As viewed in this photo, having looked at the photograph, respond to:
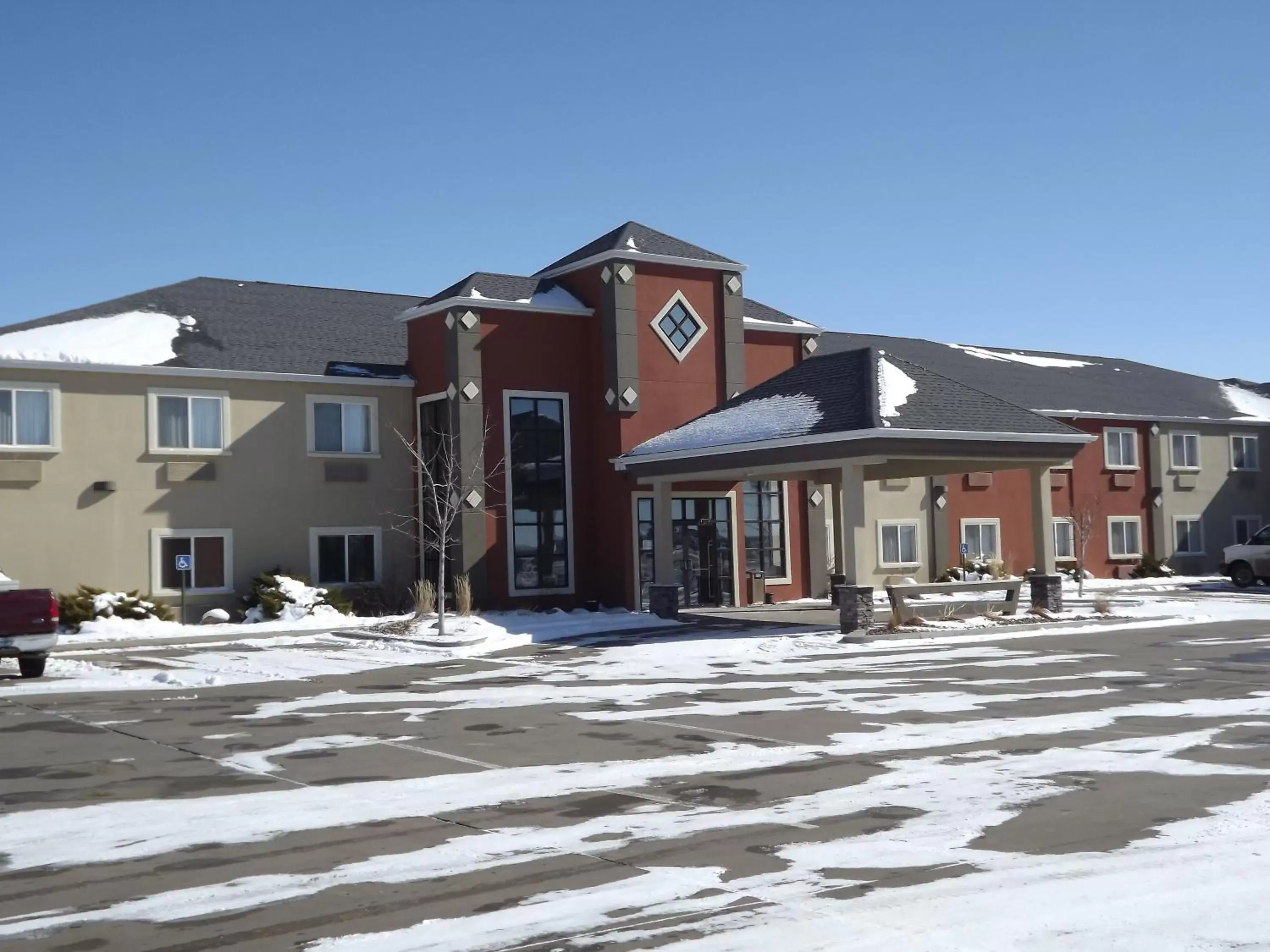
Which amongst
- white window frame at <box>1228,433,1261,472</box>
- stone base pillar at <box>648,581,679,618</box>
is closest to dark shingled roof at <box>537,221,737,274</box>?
stone base pillar at <box>648,581,679,618</box>

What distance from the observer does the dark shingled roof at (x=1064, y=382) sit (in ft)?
142

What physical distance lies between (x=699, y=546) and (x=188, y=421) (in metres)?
11.8

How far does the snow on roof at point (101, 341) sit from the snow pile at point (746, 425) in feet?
35.5

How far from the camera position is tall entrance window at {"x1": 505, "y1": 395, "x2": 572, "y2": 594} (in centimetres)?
3042

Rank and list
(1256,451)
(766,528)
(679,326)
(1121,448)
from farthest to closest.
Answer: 1. (1256,451)
2. (1121,448)
3. (766,528)
4. (679,326)

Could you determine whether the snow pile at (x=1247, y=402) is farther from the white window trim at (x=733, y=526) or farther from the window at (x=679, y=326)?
the window at (x=679, y=326)

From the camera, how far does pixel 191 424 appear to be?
29.2 meters

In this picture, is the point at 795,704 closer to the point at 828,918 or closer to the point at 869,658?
the point at 869,658

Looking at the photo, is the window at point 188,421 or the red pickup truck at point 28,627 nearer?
the red pickup truck at point 28,627

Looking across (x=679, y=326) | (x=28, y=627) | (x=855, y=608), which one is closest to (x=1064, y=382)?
(x=679, y=326)

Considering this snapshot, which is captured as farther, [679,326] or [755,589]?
[755,589]

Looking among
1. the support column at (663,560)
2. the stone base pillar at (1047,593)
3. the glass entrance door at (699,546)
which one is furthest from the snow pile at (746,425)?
the stone base pillar at (1047,593)

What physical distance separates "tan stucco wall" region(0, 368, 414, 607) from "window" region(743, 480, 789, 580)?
26.9 ft

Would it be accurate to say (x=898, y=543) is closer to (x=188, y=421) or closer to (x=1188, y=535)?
(x=1188, y=535)
